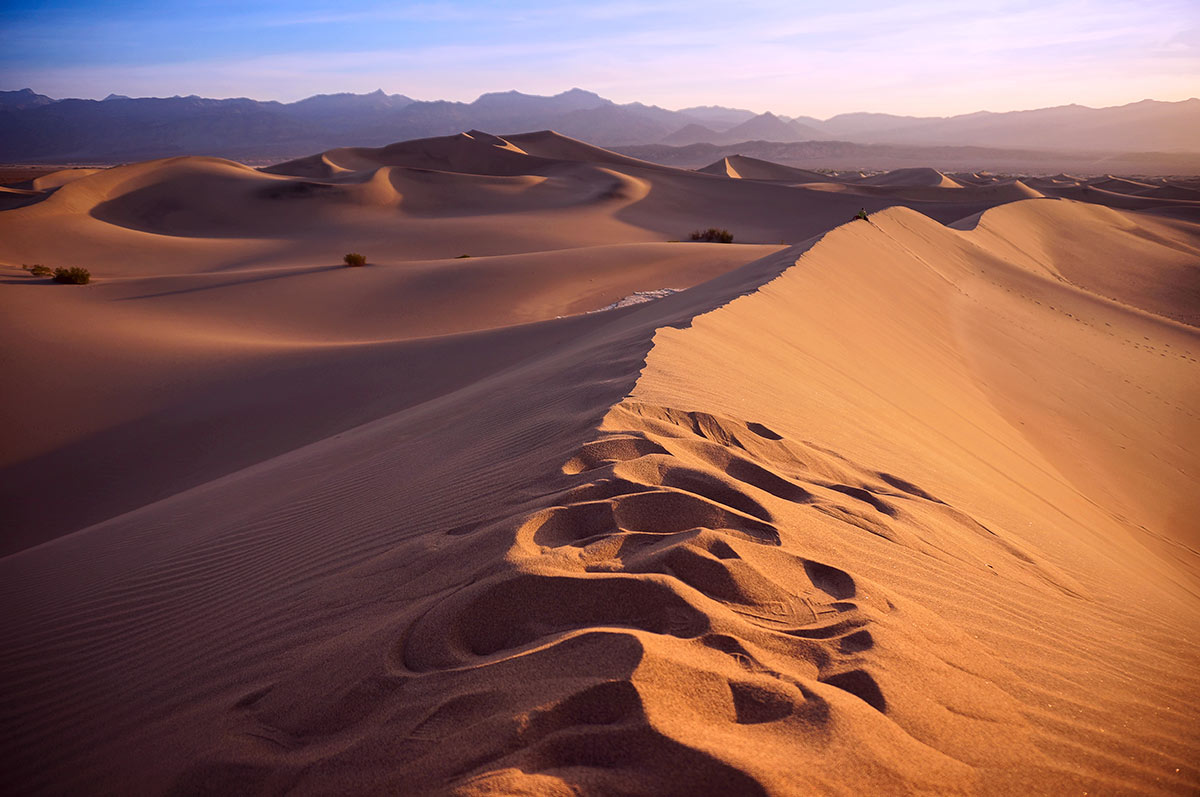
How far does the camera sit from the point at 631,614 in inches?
89.7

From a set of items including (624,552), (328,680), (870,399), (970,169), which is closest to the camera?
(328,680)

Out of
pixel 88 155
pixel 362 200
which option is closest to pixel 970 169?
pixel 362 200

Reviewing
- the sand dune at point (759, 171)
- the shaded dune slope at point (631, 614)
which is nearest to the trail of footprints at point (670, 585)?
the shaded dune slope at point (631, 614)

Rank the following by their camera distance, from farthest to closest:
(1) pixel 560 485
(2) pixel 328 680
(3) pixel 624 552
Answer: (1) pixel 560 485, (3) pixel 624 552, (2) pixel 328 680

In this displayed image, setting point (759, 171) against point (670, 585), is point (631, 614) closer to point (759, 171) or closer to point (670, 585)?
point (670, 585)

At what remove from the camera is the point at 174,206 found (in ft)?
116

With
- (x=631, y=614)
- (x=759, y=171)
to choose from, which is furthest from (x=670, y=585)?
(x=759, y=171)

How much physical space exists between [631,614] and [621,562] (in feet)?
1.01

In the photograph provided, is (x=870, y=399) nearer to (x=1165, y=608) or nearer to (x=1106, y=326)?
(x=1165, y=608)

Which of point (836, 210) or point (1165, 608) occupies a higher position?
point (836, 210)

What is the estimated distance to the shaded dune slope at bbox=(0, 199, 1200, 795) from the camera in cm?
186

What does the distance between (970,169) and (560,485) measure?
115445 millimetres

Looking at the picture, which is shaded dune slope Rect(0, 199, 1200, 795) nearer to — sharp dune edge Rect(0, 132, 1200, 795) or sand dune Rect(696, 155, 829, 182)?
sharp dune edge Rect(0, 132, 1200, 795)

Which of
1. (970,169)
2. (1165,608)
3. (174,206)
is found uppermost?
(970,169)
